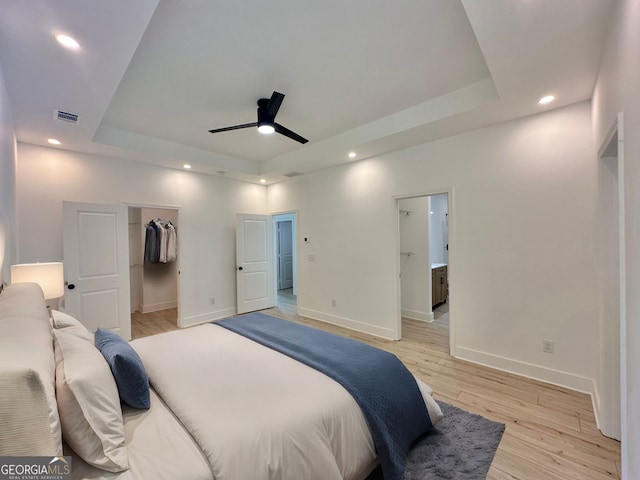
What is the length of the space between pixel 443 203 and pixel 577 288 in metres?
3.95

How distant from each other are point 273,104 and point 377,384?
8.05 feet

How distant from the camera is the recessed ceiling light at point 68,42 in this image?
5.56 feet

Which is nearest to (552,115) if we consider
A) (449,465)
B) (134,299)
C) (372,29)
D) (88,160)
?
(372,29)

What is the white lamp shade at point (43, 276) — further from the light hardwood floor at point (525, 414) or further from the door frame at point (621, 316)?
the door frame at point (621, 316)

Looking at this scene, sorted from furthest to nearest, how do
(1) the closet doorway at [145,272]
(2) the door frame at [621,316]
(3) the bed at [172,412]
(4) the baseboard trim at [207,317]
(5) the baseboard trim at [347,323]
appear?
(1) the closet doorway at [145,272] → (4) the baseboard trim at [207,317] → (5) the baseboard trim at [347,323] → (2) the door frame at [621,316] → (3) the bed at [172,412]

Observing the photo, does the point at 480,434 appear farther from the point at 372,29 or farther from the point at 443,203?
the point at 443,203

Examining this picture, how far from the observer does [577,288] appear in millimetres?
2582

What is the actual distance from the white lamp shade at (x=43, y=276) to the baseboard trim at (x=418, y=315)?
14.6ft

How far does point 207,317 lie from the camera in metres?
4.87

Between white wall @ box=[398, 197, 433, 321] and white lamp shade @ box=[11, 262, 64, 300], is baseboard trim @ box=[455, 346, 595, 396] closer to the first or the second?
white wall @ box=[398, 197, 433, 321]

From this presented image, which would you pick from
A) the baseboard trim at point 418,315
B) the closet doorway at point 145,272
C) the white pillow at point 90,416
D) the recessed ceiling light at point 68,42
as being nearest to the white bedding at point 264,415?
the white pillow at point 90,416

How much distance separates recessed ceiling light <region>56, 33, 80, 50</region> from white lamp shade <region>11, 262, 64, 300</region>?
1736 millimetres

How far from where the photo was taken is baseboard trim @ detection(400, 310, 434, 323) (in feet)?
15.3

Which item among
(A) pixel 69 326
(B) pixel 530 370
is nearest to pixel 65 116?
(A) pixel 69 326
